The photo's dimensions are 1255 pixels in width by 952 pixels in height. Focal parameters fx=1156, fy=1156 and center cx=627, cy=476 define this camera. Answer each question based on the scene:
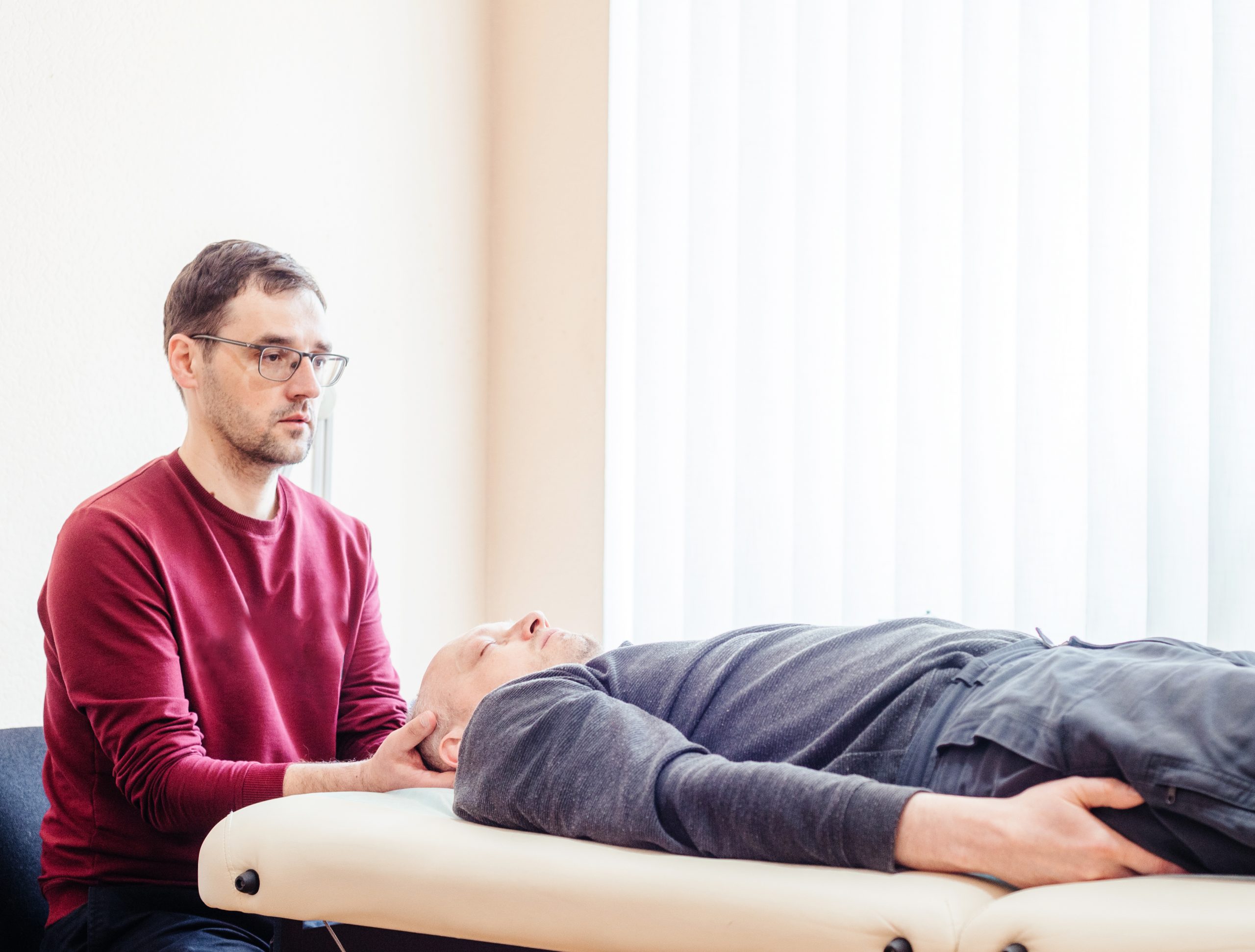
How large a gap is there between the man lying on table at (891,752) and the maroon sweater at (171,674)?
288mm

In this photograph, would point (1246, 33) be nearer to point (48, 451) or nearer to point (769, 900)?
point (769, 900)

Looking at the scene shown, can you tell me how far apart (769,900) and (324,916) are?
1.43 ft

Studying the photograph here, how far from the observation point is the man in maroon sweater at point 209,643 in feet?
4.42

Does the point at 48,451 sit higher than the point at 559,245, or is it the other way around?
the point at 559,245

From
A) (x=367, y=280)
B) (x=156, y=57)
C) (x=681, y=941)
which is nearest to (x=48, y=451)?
(x=156, y=57)

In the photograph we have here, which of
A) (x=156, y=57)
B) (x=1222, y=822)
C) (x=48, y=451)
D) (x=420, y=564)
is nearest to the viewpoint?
(x=1222, y=822)

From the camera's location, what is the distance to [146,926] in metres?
1.32

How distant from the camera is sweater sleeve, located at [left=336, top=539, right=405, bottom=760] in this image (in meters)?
1.73

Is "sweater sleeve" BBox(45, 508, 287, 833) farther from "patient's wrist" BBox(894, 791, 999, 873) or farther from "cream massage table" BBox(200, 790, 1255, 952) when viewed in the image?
"patient's wrist" BBox(894, 791, 999, 873)

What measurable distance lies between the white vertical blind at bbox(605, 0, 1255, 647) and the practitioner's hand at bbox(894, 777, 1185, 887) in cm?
120

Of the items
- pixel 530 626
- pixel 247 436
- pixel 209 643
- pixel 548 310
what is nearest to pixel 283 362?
pixel 247 436

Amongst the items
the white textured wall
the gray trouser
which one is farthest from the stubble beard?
the gray trouser

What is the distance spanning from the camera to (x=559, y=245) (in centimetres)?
281

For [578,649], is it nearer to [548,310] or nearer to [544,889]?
[544,889]
